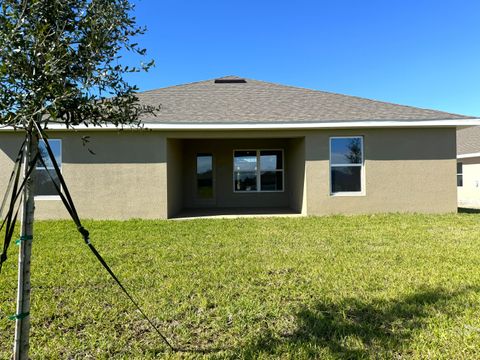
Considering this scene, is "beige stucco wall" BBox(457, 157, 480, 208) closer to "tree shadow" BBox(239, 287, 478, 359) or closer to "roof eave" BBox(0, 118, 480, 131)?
"roof eave" BBox(0, 118, 480, 131)

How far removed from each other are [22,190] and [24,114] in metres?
0.55

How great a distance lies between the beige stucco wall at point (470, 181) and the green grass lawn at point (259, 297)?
12.9 m

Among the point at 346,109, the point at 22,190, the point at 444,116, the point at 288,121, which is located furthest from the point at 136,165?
the point at 444,116

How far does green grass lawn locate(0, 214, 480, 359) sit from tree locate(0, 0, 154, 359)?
1.46 m

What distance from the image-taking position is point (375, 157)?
10.4 meters

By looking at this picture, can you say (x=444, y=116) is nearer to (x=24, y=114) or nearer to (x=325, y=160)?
(x=325, y=160)

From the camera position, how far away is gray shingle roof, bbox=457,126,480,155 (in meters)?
18.1

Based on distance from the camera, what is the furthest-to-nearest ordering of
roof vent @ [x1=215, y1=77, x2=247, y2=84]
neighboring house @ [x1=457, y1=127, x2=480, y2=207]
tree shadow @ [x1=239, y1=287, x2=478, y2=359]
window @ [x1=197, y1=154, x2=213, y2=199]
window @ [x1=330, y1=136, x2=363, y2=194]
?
neighboring house @ [x1=457, y1=127, x2=480, y2=207]
roof vent @ [x1=215, y1=77, x2=247, y2=84]
window @ [x1=197, y1=154, x2=213, y2=199]
window @ [x1=330, y1=136, x2=363, y2=194]
tree shadow @ [x1=239, y1=287, x2=478, y2=359]

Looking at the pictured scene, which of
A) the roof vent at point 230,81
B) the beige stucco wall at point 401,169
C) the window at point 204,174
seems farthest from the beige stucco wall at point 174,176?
the roof vent at point 230,81

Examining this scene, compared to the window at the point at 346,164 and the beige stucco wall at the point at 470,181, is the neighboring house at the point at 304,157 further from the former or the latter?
the beige stucco wall at the point at 470,181

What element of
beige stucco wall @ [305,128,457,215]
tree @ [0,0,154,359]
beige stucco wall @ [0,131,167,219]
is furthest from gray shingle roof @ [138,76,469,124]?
tree @ [0,0,154,359]

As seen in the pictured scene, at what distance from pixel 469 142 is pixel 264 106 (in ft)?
50.4

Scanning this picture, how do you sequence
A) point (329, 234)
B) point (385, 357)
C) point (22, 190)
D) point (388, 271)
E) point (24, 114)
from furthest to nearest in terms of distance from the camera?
point (329, 234), point (388, 271), point (385, 357), point (22, 190), point (24, 114)

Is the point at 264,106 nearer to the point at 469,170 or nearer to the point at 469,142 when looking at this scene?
the point at 469,170
